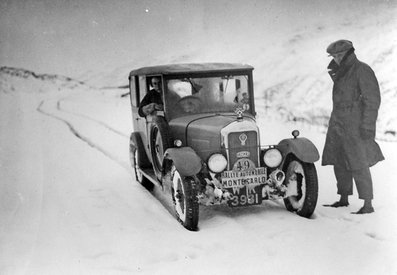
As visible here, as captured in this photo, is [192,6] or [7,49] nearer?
[7,49]

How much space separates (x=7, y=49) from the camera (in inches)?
114

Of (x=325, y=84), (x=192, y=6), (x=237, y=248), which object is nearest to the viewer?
(x=237, y=248)

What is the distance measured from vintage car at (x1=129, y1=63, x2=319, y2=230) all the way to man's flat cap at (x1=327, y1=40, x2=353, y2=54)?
0.59 m

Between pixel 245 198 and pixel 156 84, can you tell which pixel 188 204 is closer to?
pixel 245 198

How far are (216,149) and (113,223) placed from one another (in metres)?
0.83

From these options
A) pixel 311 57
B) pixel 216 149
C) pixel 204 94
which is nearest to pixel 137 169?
pixel 204 94

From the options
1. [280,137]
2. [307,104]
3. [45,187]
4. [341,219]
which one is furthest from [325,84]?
[45,187]

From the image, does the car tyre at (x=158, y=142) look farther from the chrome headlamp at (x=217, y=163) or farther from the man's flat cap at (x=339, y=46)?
the man's flat cap at (x=339, y=46)

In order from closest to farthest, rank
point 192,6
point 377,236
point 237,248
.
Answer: point 237,248 → point 377,236 → point 192,6

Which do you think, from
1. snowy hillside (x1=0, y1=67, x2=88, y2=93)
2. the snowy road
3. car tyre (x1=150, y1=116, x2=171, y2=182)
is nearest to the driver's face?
car tyre (x1=150, y1=116, x2=171, y2=182)

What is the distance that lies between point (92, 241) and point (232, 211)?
3.22ft

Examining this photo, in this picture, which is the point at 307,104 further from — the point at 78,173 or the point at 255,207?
the point at 78,173

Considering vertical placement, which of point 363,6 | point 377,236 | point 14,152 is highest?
point 363,6

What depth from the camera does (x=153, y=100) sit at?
11.8 ft
